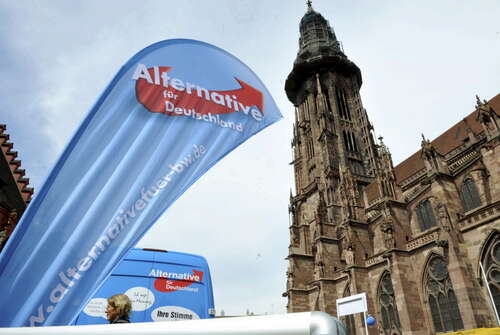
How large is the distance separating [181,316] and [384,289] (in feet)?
63.7

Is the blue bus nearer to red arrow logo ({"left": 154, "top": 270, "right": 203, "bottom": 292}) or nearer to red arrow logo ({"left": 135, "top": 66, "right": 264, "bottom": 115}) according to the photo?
red arrow logo ({"left": 154, "top": 270, "right": 203, "bottom": 292})

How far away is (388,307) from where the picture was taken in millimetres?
19906

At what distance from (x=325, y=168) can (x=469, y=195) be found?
49.8 feet

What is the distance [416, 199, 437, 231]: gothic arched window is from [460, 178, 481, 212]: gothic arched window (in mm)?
2634

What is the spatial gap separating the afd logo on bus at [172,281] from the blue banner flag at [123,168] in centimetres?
249

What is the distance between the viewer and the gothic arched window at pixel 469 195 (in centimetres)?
1836

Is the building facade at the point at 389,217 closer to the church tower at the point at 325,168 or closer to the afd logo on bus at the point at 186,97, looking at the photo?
the church tower at the point at 325,168

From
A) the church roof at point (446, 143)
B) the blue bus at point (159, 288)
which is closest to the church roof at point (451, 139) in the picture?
the church roof at point (446, 143)

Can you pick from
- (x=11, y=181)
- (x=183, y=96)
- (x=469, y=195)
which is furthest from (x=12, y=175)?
(x=469, y=195)

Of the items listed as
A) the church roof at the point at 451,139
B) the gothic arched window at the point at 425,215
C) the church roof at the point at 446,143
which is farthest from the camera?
the church roof at the point at 446,143

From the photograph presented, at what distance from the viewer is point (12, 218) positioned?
390 inches

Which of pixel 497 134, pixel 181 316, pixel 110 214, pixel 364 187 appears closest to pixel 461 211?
pixel 497 134

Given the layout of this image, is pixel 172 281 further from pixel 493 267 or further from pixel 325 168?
pixel 325 168

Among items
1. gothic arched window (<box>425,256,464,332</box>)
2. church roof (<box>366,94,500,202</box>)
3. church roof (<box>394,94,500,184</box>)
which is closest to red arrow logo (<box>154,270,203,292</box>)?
gothic arched window (<box>425,256,464,332</box>)
